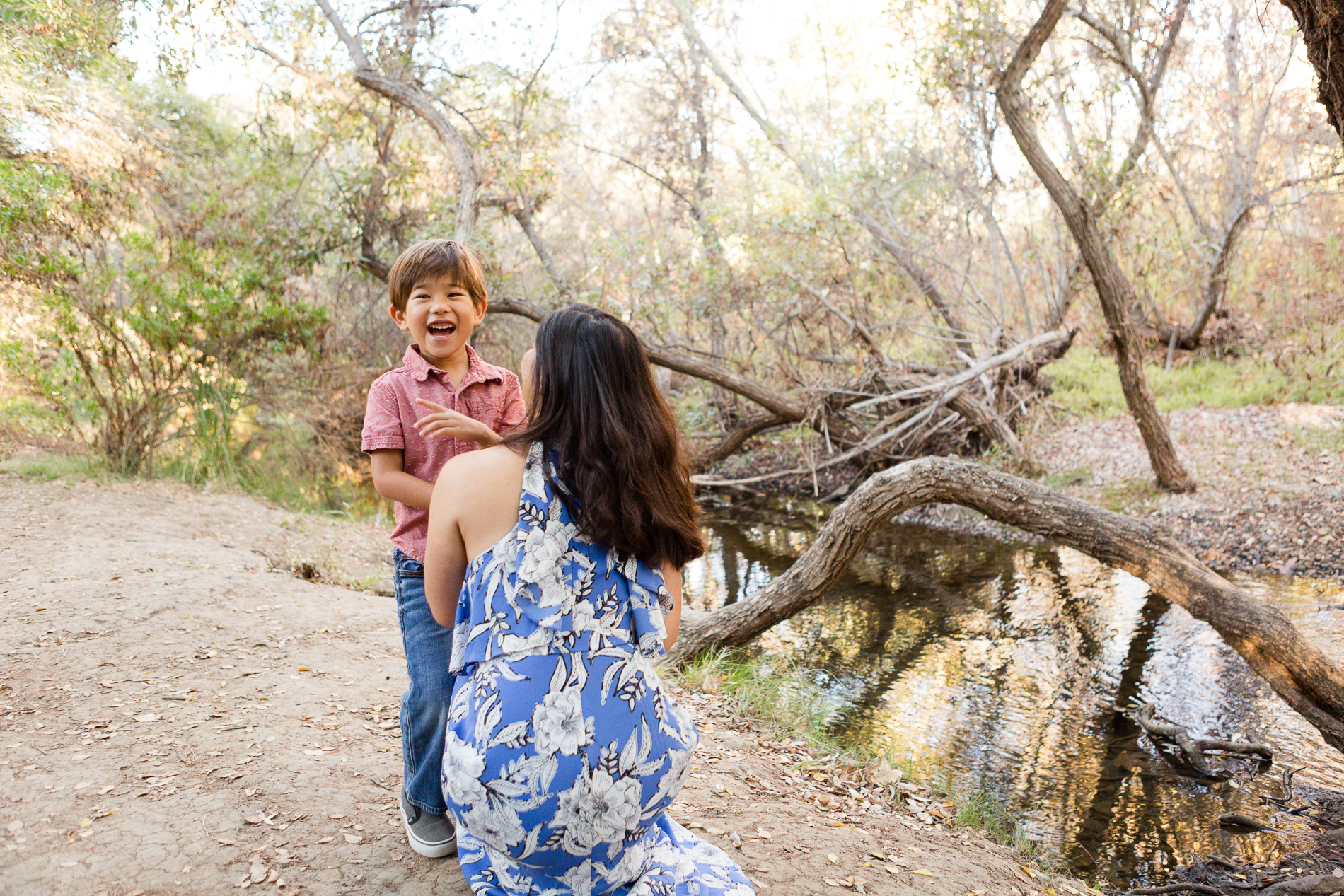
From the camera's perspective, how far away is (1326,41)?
2.89 m

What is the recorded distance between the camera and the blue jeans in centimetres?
238

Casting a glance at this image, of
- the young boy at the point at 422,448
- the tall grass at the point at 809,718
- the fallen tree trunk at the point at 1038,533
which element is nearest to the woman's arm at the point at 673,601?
the young boy at the point at 422,448

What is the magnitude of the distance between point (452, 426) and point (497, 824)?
3.01ft

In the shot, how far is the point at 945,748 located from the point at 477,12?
882 cm

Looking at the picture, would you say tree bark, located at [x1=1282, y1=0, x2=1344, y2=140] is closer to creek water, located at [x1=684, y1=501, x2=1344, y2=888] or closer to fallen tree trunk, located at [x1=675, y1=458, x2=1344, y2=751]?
fallen tree trunk, located at [x1=675, y1=458, x2=1344, y2=751]

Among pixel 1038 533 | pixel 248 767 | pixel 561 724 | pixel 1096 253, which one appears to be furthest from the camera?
pixel 1096 253

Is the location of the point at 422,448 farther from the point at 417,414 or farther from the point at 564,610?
the point at 564,610

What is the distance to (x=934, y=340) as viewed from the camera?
10.6m

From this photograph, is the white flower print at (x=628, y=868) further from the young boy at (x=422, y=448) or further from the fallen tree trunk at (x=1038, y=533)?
the fallen tree trunk at (x=1038, y=533)

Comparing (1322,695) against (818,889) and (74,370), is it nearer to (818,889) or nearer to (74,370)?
(818,889)

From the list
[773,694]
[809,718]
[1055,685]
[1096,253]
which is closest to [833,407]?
[1096,253]

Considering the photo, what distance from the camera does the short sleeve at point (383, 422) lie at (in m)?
2.35

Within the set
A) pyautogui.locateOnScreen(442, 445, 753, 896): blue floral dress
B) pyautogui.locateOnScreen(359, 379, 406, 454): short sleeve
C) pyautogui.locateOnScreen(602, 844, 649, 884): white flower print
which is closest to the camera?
pyautogui.locateOnScreen(442, 445, 753, 896): blue floral dress

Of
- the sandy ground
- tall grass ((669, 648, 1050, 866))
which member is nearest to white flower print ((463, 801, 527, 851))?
the sandy ground
